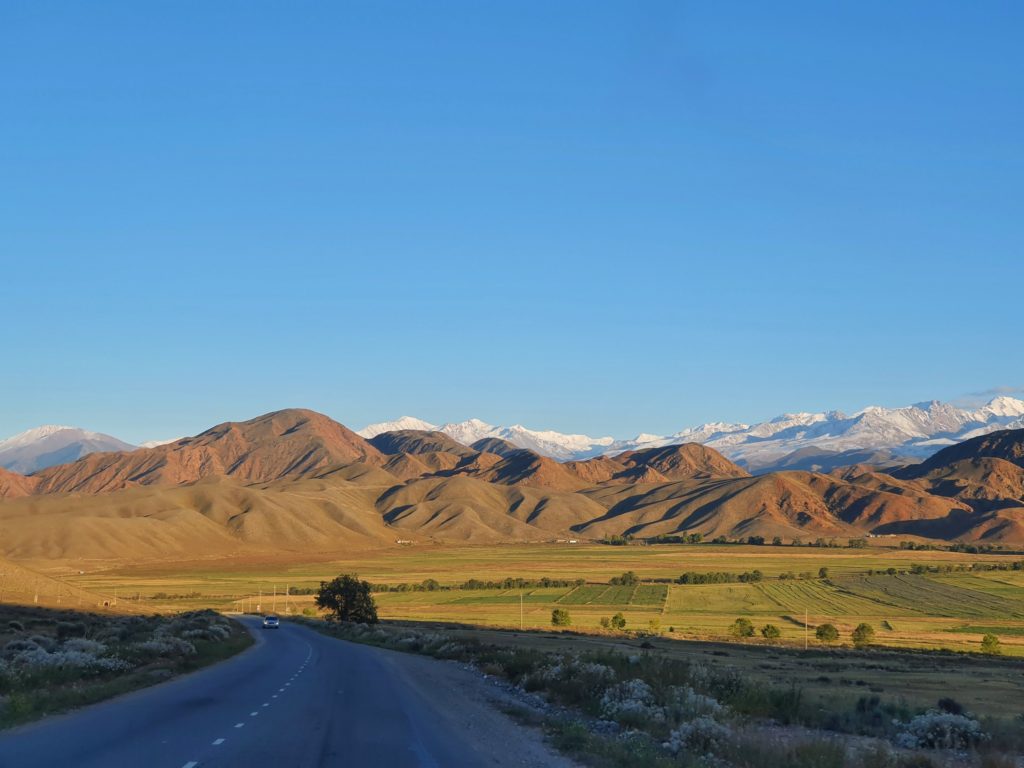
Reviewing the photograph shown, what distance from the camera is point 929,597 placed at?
13550 centimetres

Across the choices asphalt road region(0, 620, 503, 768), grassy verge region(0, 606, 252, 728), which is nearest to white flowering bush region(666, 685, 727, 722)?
asphalt road region(0, 620, 503, 768)

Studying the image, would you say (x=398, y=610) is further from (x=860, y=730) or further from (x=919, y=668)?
(x=860, y=730)


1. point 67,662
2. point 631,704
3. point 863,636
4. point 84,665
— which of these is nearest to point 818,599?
point 863,636

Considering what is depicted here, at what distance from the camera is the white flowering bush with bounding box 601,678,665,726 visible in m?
20.6

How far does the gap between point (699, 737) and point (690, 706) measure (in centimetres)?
318

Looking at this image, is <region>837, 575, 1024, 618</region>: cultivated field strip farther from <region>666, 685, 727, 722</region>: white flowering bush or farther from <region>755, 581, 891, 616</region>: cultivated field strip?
<region>666, 685, 727, 722</region>: white flowering bush

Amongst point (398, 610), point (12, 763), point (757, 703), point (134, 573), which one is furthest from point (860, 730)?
point (134, 573)

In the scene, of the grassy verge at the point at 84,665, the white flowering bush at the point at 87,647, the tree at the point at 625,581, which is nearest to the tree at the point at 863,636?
the grassy verge at the point at 84,665

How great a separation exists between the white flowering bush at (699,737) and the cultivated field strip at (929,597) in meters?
109

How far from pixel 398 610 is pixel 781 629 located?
1797 inches

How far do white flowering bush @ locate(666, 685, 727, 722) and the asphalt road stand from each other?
4606 mm

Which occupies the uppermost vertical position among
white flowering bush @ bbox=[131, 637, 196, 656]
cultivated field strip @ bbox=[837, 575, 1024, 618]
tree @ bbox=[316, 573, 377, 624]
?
white flowering bush @ bbox=[131, 637, 196, 656]

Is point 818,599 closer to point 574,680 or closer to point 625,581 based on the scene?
point 625,581

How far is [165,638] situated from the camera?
137 feet
